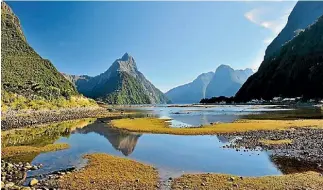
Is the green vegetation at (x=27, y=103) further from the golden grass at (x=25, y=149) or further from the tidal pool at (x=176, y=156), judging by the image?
the tidal pool at (x=176, y=156)

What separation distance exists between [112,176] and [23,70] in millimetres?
149897

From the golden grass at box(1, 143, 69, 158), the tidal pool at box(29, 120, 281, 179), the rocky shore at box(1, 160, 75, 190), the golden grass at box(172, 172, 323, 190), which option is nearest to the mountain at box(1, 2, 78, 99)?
the golden grass at box(1, 143, 69, 158)

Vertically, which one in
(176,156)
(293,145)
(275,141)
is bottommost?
(176,156)

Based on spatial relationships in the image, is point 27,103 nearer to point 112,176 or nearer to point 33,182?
point 33,182

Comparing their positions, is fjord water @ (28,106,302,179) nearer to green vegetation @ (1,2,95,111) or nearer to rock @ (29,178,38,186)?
rock @ (29,178,38,186)

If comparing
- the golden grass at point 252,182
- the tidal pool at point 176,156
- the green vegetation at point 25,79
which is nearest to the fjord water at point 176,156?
the tidal pool at point 176,156

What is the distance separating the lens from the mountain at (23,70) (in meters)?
126

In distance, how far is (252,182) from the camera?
76.7ft

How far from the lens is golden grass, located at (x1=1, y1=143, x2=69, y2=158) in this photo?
120ft

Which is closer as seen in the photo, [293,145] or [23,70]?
[293,145]

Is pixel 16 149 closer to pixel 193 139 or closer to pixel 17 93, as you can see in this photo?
pixel 193 139

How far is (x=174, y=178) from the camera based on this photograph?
82.6ft

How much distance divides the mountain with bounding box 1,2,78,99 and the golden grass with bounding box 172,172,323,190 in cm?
10420

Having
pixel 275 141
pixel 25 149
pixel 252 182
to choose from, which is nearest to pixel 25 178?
pixel 25 149
